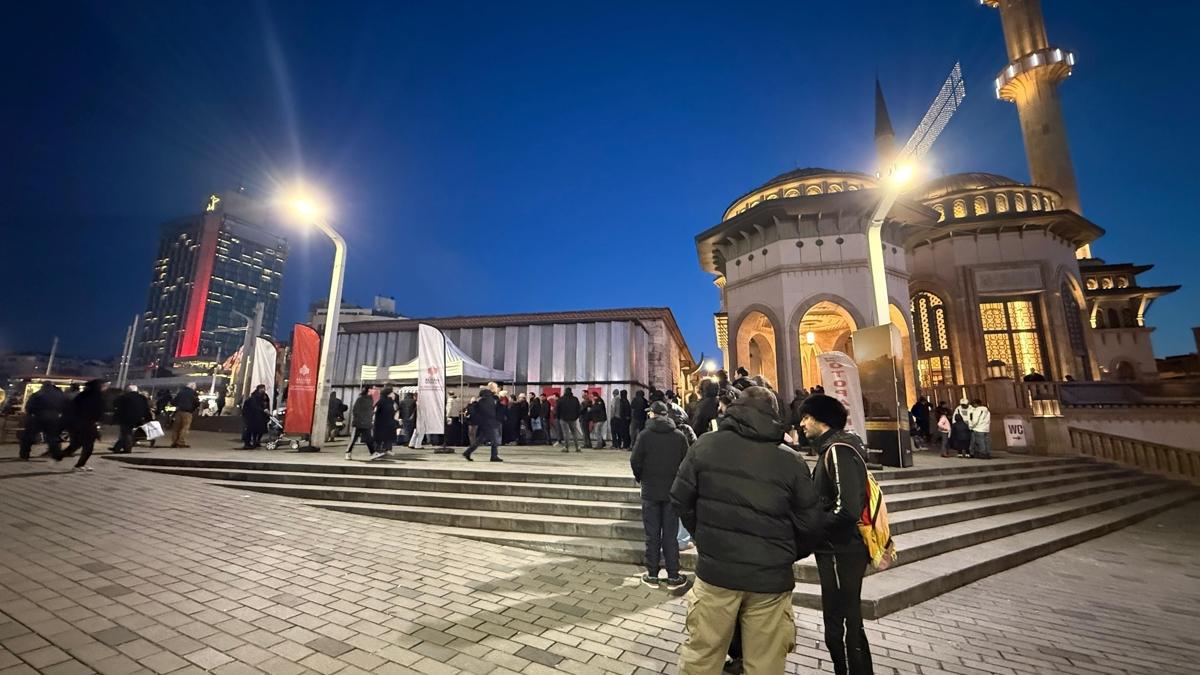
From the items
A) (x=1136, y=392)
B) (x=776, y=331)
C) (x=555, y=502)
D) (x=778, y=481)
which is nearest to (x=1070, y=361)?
(x=1136, y=392)

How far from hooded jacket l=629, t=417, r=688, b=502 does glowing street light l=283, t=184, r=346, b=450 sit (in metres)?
9.20

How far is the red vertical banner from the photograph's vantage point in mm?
11445

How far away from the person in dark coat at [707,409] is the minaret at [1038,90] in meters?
36.8

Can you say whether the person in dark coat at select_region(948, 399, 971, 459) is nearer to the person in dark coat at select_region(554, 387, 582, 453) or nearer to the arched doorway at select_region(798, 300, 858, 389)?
the arched doorway at select_region(798, 300, 858, 389)

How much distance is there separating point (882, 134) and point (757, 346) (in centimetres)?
1527

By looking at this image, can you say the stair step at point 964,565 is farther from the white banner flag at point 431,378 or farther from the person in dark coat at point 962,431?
the white banner flag at point 431,378

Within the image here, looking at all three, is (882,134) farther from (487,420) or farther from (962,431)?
(487,420)

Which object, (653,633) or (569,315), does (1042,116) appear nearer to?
(569,315)

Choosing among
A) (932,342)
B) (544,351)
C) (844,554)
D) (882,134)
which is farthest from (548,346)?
(882,134)

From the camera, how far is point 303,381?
37.7 ft

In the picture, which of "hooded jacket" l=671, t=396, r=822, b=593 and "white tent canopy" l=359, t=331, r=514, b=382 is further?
"white tent canopy" l=359, t=331, r=514, b=382

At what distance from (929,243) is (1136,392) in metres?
10.9

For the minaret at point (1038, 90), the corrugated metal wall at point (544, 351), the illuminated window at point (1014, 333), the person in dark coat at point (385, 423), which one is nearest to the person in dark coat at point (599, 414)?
the corrugated metal wall at point (544, 351)

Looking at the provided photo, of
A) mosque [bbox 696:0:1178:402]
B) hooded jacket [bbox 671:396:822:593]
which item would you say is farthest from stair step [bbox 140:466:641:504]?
mosque [bbox 696:0:1178:402]
